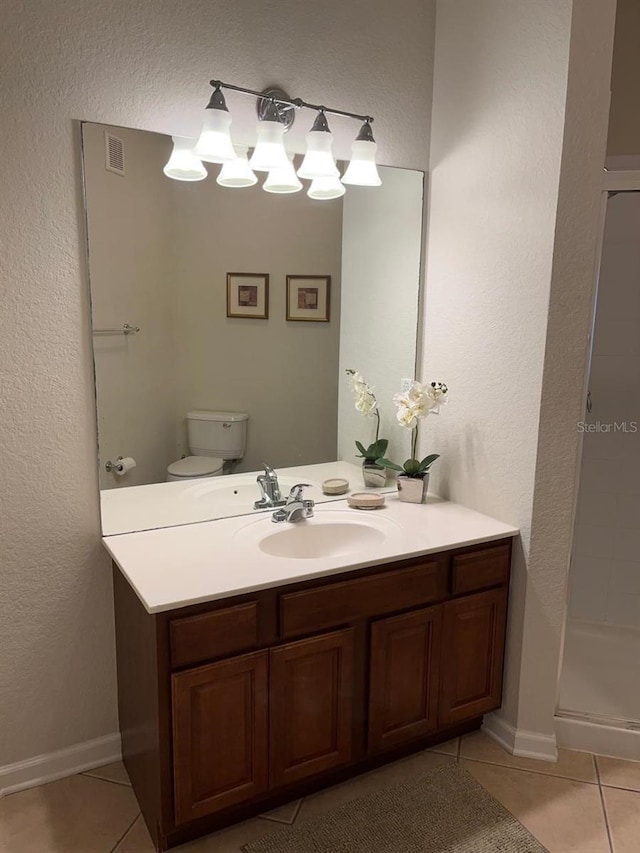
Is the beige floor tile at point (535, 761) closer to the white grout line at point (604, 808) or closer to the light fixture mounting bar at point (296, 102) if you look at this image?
the white grout line at point (604, 808)

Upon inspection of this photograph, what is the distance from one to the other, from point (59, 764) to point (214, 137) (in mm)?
1997

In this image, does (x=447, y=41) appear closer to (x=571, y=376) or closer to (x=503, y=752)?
(x=571, y=376)

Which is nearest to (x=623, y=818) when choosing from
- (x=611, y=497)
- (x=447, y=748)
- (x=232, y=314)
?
(x=447, y=748)

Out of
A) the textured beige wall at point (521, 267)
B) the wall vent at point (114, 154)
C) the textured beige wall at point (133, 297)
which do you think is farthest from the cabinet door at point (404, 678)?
the wall vent at point (114, 154)

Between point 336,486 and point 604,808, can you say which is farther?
point 336,486

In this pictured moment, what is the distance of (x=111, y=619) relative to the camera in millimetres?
2066

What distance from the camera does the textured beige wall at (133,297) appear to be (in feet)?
6.18

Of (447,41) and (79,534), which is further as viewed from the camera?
(447,41)

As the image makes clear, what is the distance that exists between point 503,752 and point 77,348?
192 centimetres

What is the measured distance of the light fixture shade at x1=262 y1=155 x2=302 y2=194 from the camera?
6.86 ft

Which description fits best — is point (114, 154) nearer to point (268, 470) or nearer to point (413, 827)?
point (268, 470)

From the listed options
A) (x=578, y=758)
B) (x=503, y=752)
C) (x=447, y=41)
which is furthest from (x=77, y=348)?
(x=578, y=758)

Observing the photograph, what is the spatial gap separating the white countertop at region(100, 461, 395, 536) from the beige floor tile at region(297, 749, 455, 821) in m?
0.91

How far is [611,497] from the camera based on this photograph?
287cm
